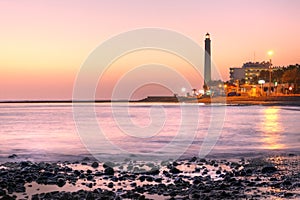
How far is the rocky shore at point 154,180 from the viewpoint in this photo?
33.1ft

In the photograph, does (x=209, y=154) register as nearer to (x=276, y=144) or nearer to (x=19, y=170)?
(x=276, y=144)

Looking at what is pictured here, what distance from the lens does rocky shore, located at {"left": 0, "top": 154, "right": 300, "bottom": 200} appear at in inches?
397

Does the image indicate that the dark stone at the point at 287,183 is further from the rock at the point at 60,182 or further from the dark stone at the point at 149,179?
the rock at the point at 60,182

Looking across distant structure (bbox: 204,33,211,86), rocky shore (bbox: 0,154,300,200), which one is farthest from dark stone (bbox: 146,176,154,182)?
distant structure (bbox: 204,33,211,86)

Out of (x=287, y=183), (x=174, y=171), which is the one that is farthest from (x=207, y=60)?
(x=287, y=183)

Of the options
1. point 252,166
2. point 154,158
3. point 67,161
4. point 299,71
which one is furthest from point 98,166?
point 299,71

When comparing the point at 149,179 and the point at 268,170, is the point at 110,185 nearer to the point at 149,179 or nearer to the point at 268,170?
the point at 149,179

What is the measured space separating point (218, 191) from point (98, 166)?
573 cm

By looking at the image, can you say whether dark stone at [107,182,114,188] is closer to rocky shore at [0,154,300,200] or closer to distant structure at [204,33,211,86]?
rocky shore at [0,154,300,200]

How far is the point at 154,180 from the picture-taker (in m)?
12.1

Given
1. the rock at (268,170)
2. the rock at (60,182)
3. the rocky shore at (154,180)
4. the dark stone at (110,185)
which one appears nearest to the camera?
the rocky shore at (154,180)

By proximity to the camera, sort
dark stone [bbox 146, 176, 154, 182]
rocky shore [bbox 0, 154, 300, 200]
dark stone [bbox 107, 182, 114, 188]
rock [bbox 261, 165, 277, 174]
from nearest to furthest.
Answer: rocky shore [bbox 0, 154, 300, 200] → dark stone [bbox 107, 182, 114, 188] → dark stone [bbox 146, 176, 154, 182] → rock [bbox 261, 165, 277, 174]

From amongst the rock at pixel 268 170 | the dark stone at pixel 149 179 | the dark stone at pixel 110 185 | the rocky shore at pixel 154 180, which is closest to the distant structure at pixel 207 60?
the rocky shore at pixel 154 180

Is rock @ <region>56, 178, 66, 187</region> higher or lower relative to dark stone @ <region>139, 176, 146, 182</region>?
higher
